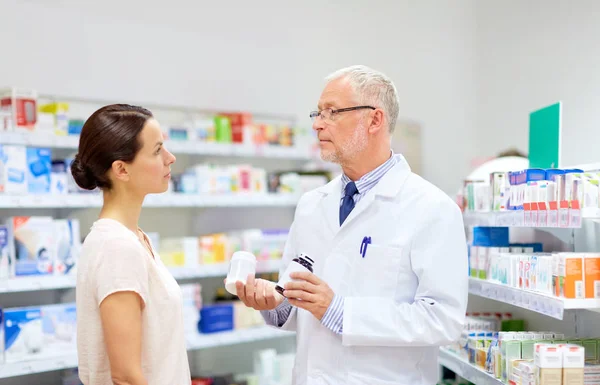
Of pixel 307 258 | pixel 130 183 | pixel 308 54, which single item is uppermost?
pixel 308 54

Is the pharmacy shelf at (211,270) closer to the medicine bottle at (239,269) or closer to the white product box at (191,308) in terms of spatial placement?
the white product box at (191,308)

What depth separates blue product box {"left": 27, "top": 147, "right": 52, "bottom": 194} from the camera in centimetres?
415

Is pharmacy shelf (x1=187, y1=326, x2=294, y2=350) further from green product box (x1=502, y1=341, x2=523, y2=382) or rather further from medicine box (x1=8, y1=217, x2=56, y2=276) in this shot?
green product box (x1=502, y1=341, x2=523, y2=382)

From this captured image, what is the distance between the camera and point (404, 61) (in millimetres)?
6922

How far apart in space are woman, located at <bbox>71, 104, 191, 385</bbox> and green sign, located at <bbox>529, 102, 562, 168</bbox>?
181 cm

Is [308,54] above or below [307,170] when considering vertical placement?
above

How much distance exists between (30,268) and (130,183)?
2.24m

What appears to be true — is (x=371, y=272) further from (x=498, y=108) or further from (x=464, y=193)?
(x=498, y=108)

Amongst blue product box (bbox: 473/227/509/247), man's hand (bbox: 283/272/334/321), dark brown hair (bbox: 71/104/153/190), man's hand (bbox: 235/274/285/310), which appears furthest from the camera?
blue product box (bbox: 473/227/509/247)

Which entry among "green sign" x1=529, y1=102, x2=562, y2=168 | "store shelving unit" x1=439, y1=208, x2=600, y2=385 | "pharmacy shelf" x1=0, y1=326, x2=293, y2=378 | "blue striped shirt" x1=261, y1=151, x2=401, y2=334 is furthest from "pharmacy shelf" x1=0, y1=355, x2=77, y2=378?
"green sign" x1=529, y1=102, x2=562, y2=168

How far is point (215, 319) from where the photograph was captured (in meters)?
4.95

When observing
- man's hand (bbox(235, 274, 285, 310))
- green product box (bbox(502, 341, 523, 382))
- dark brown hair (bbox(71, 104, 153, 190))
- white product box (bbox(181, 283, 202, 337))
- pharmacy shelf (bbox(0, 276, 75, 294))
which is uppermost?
dark brown hair (bbox(71, 104, 153, 190))

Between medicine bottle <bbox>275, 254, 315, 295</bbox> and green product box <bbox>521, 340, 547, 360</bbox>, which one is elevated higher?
medicine bottle <bbox>275, 254, 315, 295</bbox>

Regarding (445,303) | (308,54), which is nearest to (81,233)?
(308,54)
